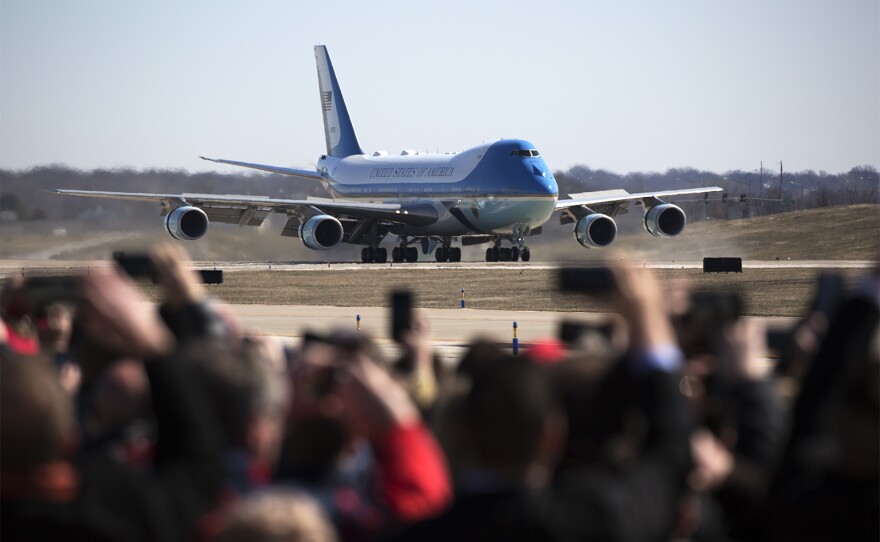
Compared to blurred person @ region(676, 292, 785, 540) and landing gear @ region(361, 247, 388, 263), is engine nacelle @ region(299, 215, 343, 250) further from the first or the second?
blurred person @ region(676, 292, 785, 540)

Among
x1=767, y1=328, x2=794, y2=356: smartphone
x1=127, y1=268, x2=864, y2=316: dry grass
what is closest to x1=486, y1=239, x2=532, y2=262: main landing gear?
x1=127, y1=268, x2=864, y2=316: dry grass

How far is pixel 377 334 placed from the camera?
23.2 meters

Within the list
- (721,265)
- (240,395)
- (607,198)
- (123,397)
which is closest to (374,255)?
(607,198)

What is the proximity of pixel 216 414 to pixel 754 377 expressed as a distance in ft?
6.41

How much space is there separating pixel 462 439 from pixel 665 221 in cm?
4369

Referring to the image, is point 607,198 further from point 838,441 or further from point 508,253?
point 838,441

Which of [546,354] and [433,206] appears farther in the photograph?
[433,206]

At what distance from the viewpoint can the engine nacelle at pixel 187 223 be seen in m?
40.7

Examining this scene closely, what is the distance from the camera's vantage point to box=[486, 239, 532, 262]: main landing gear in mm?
48125

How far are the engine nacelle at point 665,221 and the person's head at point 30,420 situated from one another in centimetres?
4359

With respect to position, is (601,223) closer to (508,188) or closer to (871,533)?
(508,188)

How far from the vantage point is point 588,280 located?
4.12 meters

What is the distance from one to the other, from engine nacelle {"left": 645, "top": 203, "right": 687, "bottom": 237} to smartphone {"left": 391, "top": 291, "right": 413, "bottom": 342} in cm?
4098

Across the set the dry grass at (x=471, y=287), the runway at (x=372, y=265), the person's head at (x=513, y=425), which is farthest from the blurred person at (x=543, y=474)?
the runway at (x=372, y=265)
